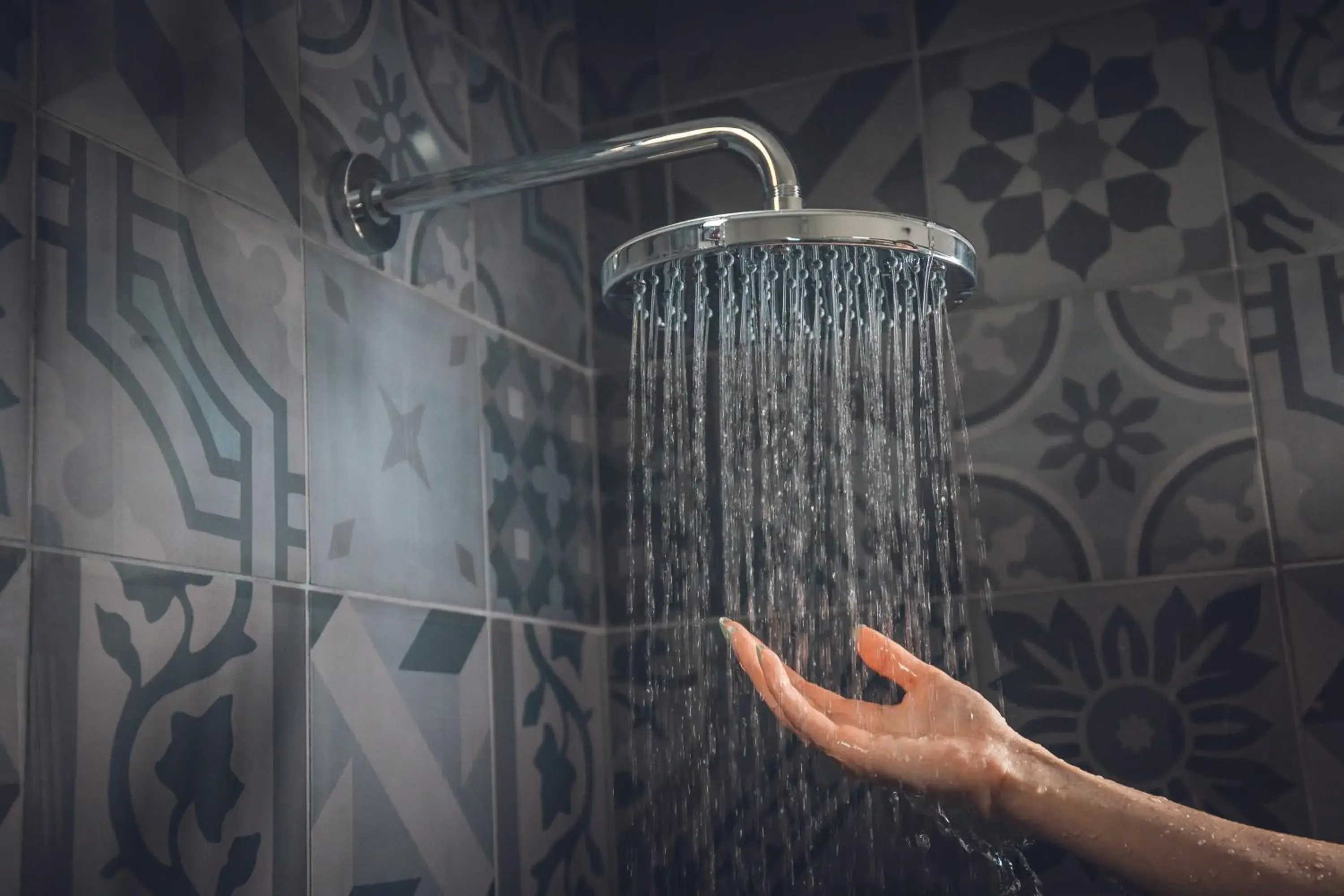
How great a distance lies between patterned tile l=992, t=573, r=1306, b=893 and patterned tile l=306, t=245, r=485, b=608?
0.58m

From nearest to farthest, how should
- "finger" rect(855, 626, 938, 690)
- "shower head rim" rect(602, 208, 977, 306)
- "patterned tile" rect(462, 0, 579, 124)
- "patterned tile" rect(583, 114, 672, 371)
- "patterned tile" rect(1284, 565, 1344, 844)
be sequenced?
1. "shower head rim" rect(602, 208, 977, 306)
2. "finger" rect(855, 626, 938, 690)
3. "patterned tile" rect(1284, 565, 1344, 844)
4. "patterned tile" rect(462, 0, 579, 124)
5. "patterned tile" rect(583, 114, 672, 371)

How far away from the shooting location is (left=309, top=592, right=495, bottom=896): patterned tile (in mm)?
1149

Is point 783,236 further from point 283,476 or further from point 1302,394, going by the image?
point 1302,394

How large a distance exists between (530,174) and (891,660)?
0.53 m

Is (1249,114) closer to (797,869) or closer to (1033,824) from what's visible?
(1033,824)

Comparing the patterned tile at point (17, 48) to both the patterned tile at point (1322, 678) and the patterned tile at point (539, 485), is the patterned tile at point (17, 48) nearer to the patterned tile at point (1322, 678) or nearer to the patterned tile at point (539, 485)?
the patterned tile at point (539, 485)

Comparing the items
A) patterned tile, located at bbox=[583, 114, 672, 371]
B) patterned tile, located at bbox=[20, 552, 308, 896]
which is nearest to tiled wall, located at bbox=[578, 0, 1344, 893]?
patterned tile, located at bbox=[583, 114, 672, 371]

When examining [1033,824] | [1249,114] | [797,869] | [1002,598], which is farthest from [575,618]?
[1249,114]

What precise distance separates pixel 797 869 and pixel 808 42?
0.93m

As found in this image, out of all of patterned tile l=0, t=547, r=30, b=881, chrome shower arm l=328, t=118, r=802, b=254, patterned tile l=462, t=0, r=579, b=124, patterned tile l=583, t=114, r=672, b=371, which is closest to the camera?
patterned tile l=0, t=547, r=30, b=881

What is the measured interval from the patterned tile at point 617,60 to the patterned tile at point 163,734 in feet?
2.78

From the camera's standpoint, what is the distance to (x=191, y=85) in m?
1.10

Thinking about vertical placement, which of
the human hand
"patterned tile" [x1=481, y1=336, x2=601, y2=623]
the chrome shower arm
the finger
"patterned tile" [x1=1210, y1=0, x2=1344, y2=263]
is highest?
"patterned tile" [x1=1210, y1=0, x2=1344, y2=263]

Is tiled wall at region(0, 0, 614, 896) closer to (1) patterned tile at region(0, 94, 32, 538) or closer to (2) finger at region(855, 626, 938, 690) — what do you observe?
(1) patterned tile at region(0, 94, 32, 538)
